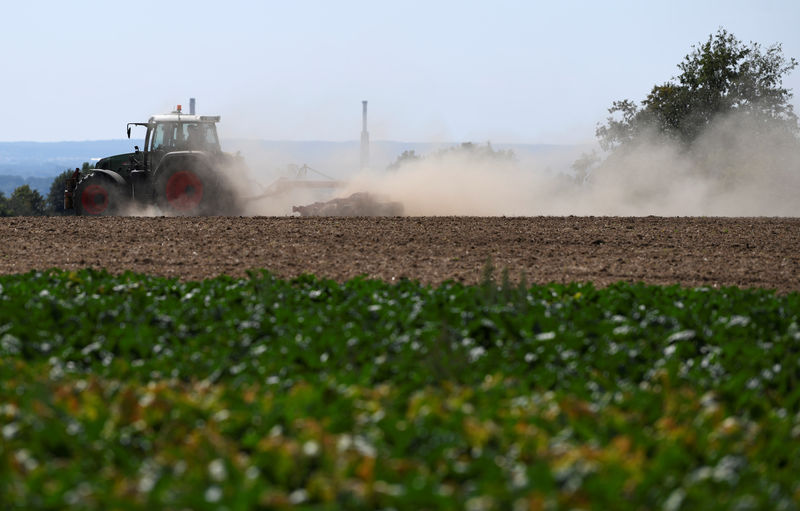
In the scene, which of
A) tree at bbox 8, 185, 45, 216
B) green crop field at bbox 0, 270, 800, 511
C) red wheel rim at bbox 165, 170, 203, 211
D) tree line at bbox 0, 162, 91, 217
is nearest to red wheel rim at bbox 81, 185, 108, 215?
red wheel rim at bbox 165, 170, 203, 211

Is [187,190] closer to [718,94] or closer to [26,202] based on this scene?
[718,94]

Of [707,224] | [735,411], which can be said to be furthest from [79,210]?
[735,411]

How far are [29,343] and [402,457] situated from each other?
12.4 feet

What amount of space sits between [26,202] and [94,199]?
7697 cm

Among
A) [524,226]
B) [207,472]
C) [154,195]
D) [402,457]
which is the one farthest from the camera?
[154,195]

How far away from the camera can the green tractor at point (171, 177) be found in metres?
21.7

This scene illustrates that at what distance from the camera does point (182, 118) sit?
72.9 feet

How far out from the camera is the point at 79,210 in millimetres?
22656

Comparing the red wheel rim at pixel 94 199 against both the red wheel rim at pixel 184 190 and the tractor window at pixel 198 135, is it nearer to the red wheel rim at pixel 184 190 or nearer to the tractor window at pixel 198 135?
the red wheel rim at pixel 184 190

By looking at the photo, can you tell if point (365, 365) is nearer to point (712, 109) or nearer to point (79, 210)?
point (79, 210)

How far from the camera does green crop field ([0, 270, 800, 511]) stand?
4.00 m

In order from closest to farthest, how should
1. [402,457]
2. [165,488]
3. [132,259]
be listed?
[165,488]
[402,457]
[132,259]

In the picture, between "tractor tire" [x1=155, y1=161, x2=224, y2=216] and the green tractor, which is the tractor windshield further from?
"tractor tire" [x1=155, y1=161, x2=224, y2=216]

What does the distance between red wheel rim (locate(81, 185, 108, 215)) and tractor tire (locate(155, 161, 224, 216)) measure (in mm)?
1362
